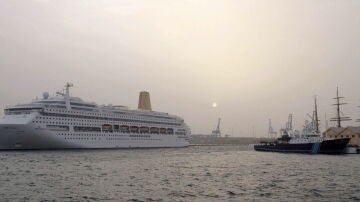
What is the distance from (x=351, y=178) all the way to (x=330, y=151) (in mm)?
49587

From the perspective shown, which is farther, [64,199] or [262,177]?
[262,177]

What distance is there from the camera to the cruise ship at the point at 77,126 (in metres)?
78.7

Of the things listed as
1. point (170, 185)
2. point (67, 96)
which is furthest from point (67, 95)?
point (170, 185)

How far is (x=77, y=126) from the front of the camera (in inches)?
3553

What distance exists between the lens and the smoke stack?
134 meters

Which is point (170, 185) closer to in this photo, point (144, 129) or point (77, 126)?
point (77, 126)

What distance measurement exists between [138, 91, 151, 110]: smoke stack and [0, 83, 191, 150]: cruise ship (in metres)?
10.8

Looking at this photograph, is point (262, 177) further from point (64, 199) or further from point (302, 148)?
point (302, 148)

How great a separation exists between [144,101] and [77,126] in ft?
148

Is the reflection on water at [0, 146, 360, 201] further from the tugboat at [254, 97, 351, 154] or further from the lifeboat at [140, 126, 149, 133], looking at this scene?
the lifeboat at [140, 126, 149, 133]

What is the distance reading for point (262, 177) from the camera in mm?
39531

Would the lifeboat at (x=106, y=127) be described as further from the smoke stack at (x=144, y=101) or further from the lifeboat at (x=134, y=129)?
the smoke stack at (x=144, y=101)

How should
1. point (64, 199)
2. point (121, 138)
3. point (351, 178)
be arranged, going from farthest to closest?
point (121, 138), point (351, 178), point (64, 199)

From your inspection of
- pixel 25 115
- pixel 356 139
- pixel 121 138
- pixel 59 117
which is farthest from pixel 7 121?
pixel 356 139
